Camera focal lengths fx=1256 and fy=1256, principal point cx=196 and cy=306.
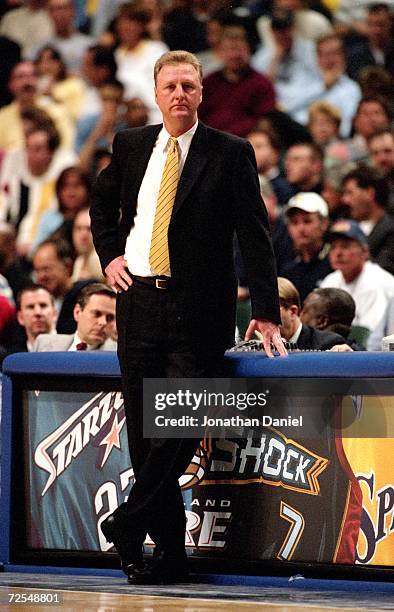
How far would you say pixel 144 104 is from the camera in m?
11.1

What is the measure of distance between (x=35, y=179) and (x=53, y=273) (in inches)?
101

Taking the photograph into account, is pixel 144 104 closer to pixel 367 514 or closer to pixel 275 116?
pixel 275 116

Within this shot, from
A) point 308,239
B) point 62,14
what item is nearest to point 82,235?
point 308,239

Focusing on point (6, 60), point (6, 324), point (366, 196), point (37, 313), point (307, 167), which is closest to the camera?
point (37, 313)

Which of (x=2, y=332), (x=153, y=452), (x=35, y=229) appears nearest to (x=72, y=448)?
(x=153, y=452)

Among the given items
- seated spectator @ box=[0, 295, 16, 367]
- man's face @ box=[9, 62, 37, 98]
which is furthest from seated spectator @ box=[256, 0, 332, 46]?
seated spectator @ box=[0, 295, 16, 367]

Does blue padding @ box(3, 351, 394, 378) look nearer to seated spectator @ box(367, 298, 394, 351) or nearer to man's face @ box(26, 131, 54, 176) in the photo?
seated spectator @ box(367, 298, 394, 351)

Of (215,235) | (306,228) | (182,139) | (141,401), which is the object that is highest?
(182,139)

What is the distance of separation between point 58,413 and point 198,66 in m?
1.49

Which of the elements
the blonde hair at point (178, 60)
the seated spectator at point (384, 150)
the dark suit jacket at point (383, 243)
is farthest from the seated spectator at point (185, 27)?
the blonde hair at point (178, 60)

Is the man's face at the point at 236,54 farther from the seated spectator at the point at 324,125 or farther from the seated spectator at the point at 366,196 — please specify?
the seated spectator at the point at 366,196

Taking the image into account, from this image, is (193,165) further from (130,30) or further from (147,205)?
(130,30)

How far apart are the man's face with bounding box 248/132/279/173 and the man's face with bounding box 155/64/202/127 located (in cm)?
538

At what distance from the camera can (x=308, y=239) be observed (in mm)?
Result: 8344
